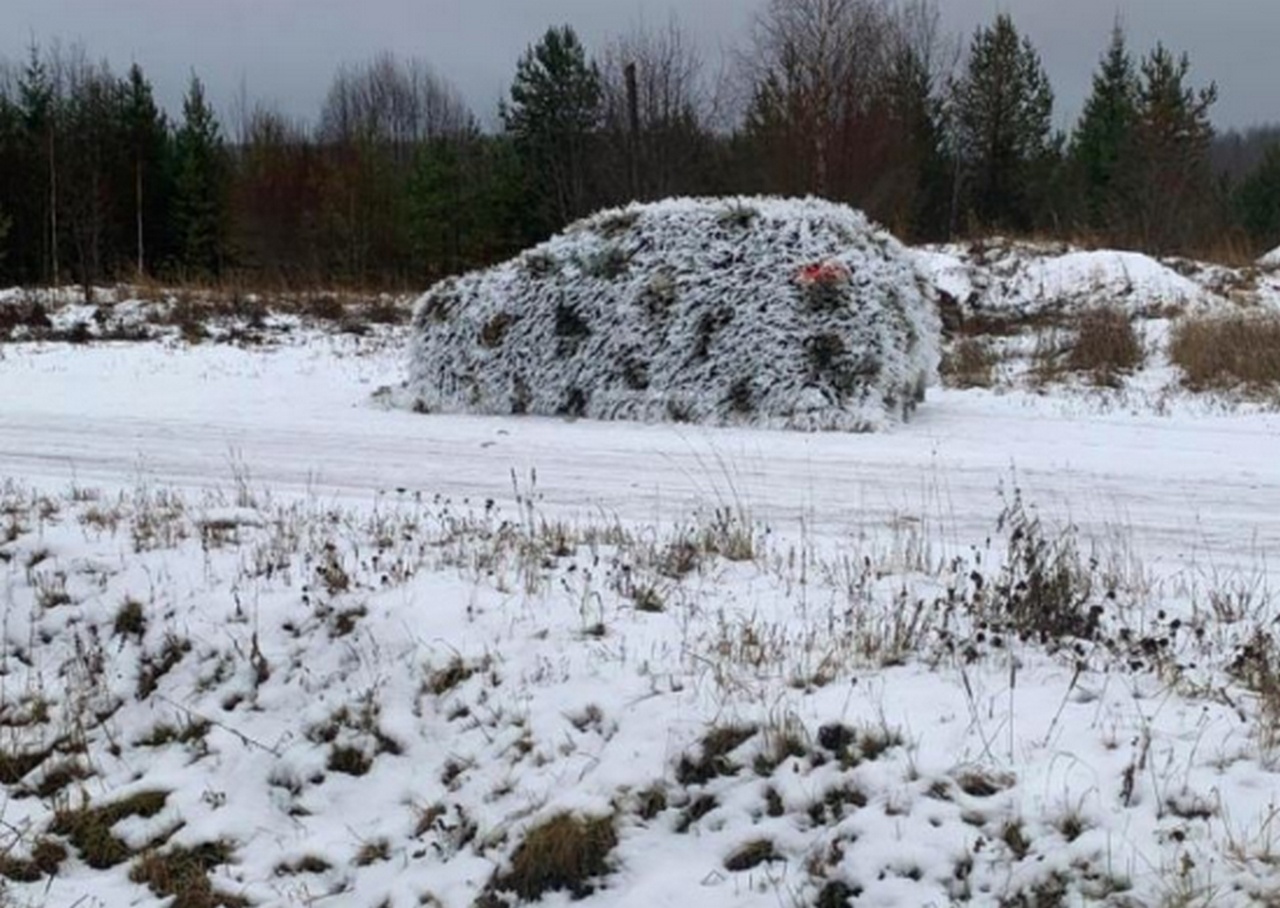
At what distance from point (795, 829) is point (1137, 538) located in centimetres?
324

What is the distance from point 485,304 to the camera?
11484mm

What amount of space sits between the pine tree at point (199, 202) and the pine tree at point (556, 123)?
10.5 meters

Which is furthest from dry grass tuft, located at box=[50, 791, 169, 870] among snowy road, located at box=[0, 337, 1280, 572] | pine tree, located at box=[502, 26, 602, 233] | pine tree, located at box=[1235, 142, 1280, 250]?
pine tree, located at box=[1235, 142, 1280, 250]

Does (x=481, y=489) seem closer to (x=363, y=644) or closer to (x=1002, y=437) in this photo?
(x=363, y=644)

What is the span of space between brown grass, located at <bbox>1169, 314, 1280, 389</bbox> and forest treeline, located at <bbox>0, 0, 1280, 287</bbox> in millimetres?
18189

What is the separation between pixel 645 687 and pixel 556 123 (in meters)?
38.9

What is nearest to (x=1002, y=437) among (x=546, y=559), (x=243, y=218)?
(x=546, y=559)

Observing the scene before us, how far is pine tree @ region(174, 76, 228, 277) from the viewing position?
141ft

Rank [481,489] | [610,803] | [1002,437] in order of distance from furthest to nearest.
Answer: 1. [1002,437]
2. [481,489]
3. [610,803]

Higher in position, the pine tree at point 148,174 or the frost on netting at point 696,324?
the pine tree at point 148,174

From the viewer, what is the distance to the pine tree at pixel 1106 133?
38781 mm

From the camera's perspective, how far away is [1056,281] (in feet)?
72.1

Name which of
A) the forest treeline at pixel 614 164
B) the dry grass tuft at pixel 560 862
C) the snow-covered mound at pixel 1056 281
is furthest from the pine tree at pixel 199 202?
the dry grass tuft at pixel 560 862

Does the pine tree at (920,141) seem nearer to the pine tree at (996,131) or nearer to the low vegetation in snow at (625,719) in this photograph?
Answer: the pine tree at (996,131)
